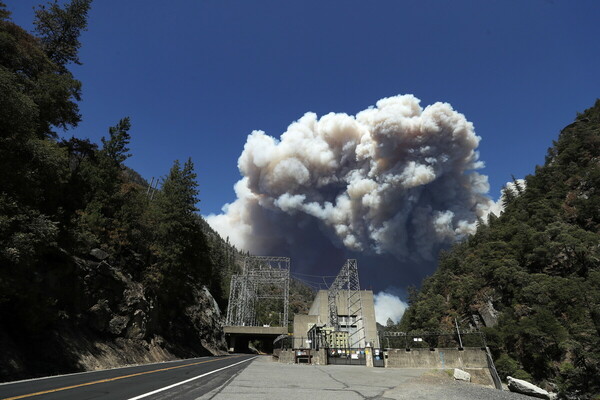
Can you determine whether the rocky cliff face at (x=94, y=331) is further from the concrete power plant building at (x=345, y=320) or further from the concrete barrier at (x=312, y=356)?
the concrete power plant building at (x=345, y=320)

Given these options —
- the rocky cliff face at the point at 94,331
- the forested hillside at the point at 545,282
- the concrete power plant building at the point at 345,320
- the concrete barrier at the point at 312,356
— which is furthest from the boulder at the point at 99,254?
the forested hillside at the point at 545,282

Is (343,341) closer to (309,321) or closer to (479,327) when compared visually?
(309,321)

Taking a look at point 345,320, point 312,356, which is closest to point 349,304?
point 345,320

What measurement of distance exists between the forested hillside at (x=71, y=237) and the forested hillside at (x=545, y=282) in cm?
4125

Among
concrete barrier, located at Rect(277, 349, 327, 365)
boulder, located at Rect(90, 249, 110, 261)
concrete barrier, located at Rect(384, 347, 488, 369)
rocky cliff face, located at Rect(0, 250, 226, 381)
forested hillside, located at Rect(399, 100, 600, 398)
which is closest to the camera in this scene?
rocky cliff face, located at Rect(0, 250, 226, 381)

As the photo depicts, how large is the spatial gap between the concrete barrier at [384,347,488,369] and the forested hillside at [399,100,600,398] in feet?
59.1

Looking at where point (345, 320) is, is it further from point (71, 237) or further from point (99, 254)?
point (71, 237)

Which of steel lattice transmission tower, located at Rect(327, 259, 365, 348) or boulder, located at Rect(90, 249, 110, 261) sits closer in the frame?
boulder, located at Rect(90, 249, 110, 261)

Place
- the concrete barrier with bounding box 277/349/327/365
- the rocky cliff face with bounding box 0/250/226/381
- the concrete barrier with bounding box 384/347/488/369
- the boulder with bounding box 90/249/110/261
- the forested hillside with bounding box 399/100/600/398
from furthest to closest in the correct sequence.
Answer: the forested hillside with bounding box 399/100/600/398 < the concrete barrier with bounding box 277/349/327/365 < the boulder with bounding box 90/249/110/261 < the concrete barrier with bounding box 384/347/488/369 < the rocky cliff face with bounding box 0/250/226/381

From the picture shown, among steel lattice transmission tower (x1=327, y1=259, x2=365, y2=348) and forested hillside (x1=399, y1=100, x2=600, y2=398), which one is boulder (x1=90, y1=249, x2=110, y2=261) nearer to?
steel lattice transmission tower (x1=327, y1=259, x2=365, y2=348)

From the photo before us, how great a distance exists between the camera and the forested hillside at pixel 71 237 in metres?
13.2

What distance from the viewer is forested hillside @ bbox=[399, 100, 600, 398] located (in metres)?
36.2

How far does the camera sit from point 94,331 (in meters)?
20.4

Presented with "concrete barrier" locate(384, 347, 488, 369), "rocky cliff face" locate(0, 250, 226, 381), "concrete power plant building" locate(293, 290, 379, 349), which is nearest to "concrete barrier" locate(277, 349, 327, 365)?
"concrete barrier" locate(384, 347, 488, 369)
